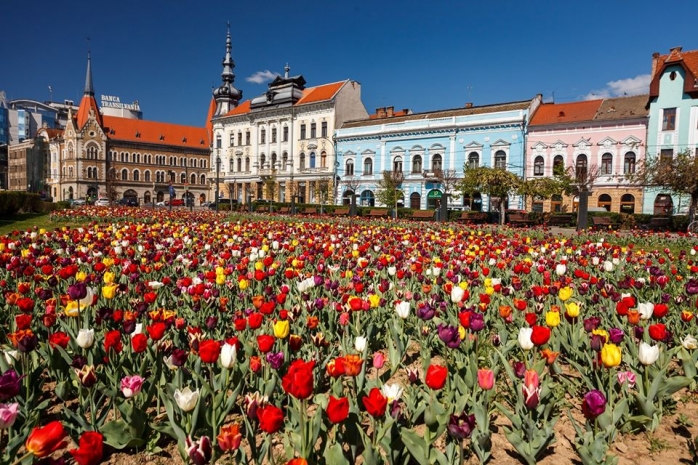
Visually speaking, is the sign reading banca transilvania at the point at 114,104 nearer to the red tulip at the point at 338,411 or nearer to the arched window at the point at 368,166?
the arched window at the point at 368,166

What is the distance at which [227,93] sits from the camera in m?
67.8

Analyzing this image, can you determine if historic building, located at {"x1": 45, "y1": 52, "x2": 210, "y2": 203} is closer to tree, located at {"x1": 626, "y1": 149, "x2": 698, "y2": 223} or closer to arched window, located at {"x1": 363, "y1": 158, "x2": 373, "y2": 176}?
arched window, located at {"x1": 363, "y1": 158, "x2": 373, "y2": 176}

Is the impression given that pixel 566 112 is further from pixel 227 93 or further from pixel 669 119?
pixel 227 93

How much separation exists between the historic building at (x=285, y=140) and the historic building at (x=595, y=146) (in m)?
21.0

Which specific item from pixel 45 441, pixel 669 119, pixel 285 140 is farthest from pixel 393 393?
pixel 285 140

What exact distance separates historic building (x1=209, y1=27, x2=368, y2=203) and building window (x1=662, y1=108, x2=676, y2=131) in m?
29.3

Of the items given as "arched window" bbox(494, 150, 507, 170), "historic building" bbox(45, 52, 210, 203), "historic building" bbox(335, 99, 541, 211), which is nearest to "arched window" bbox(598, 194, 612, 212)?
"historic building" bbox(335, 99, 541, 211)

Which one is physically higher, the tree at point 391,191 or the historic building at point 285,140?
the historic building at point 285,140

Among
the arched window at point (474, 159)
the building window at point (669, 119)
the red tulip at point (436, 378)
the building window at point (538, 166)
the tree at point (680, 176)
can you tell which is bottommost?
the red tulip at point (436, 378)

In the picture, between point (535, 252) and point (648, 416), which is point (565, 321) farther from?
point (535, 252)

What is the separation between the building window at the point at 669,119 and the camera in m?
33.9

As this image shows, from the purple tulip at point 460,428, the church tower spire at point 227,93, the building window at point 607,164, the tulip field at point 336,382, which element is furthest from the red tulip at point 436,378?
the church tower spire at point 227,93

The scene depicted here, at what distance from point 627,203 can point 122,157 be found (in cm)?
7611

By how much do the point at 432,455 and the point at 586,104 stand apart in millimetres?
43126
